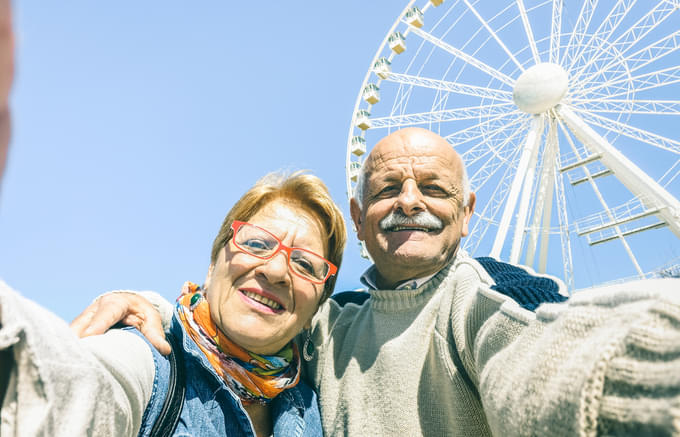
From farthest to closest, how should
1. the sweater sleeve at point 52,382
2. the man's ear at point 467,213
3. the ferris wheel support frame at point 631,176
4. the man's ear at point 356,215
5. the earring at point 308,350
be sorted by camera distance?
the ferris wheel support frame at point 631,176, the man's ear at point 356,215, the man's ear at point 467,213, the earring at point 308,350, the sweater sleeve at point 52,382

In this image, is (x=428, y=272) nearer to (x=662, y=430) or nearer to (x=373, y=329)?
(x=373, y=329)

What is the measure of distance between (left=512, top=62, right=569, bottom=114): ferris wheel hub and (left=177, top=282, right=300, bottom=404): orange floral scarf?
43.3 feet

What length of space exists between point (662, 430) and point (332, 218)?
73.5 inches

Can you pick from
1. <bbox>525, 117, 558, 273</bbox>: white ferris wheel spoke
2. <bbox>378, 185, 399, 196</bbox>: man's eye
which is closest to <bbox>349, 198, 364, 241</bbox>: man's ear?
<bbox>378, 185, 399, 196</bbox>: man's eye

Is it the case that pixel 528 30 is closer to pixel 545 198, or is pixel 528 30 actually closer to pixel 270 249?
pixel 545 198

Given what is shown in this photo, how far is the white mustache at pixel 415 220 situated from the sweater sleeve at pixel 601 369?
54.5 inches

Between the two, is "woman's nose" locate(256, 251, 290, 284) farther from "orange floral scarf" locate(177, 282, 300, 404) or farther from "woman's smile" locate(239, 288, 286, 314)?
"orange floral scarf" locate(177, 282, 300, 404)

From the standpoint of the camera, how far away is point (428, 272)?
7.69ft

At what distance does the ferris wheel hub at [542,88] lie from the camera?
12992mm

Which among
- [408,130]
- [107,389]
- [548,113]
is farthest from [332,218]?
[548,113]

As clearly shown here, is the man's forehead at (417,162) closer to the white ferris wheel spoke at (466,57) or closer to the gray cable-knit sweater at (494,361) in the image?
Result: the gray cable-knit sweater at (494,361)

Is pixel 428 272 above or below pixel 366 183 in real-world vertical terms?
below

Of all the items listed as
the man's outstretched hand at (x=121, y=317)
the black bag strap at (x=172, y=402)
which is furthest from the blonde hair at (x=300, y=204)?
the black bag strap at (x=172, y=402)

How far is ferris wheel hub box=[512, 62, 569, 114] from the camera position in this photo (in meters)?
13.0
